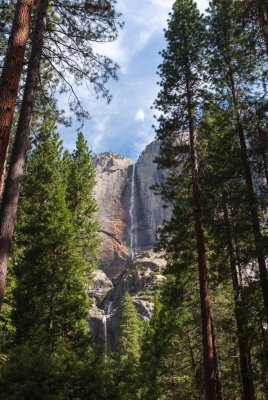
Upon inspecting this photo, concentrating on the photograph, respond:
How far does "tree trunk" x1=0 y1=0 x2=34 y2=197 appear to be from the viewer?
5.50 metres

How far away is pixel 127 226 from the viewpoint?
101 m

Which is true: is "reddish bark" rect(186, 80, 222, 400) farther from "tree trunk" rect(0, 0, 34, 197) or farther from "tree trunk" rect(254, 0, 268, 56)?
"tree trunk" rect(0, 0, 34, 197)

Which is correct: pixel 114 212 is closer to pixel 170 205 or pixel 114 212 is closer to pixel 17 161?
pixel 170 205

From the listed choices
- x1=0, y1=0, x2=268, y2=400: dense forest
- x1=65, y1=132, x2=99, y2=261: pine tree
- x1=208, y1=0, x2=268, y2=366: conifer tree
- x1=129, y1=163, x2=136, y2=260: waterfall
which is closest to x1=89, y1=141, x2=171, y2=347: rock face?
x1=129, y1=163, x2=136, y2=260: waterfall

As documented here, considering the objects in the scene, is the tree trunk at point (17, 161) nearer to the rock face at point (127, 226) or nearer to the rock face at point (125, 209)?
the rock face at point (127, 226)

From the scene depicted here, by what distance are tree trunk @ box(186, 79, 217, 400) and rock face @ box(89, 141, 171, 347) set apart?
5902cm

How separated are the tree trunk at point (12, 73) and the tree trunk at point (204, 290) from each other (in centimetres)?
866

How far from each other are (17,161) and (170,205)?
38.1ft

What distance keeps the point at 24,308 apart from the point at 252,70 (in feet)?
41.3

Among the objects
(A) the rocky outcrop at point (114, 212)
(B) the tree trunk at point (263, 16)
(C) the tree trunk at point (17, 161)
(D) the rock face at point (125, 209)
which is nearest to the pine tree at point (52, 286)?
(C) the tree trunk at point (17, 161)

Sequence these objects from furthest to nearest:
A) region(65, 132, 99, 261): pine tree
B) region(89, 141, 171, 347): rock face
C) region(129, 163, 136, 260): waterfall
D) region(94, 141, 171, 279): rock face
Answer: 1. region(129, 163, 136, 260): waterfall
2. region(94, 141, 171, 279): rock face
3. region(89, 141, 171, 347): rock face
4. region(65, 132, 99, 261): pine tree

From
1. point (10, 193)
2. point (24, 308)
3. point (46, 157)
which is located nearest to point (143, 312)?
point (46, 157)

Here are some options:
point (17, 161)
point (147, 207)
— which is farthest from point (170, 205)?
point (147, 207)

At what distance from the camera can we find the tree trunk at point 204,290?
11824mm
